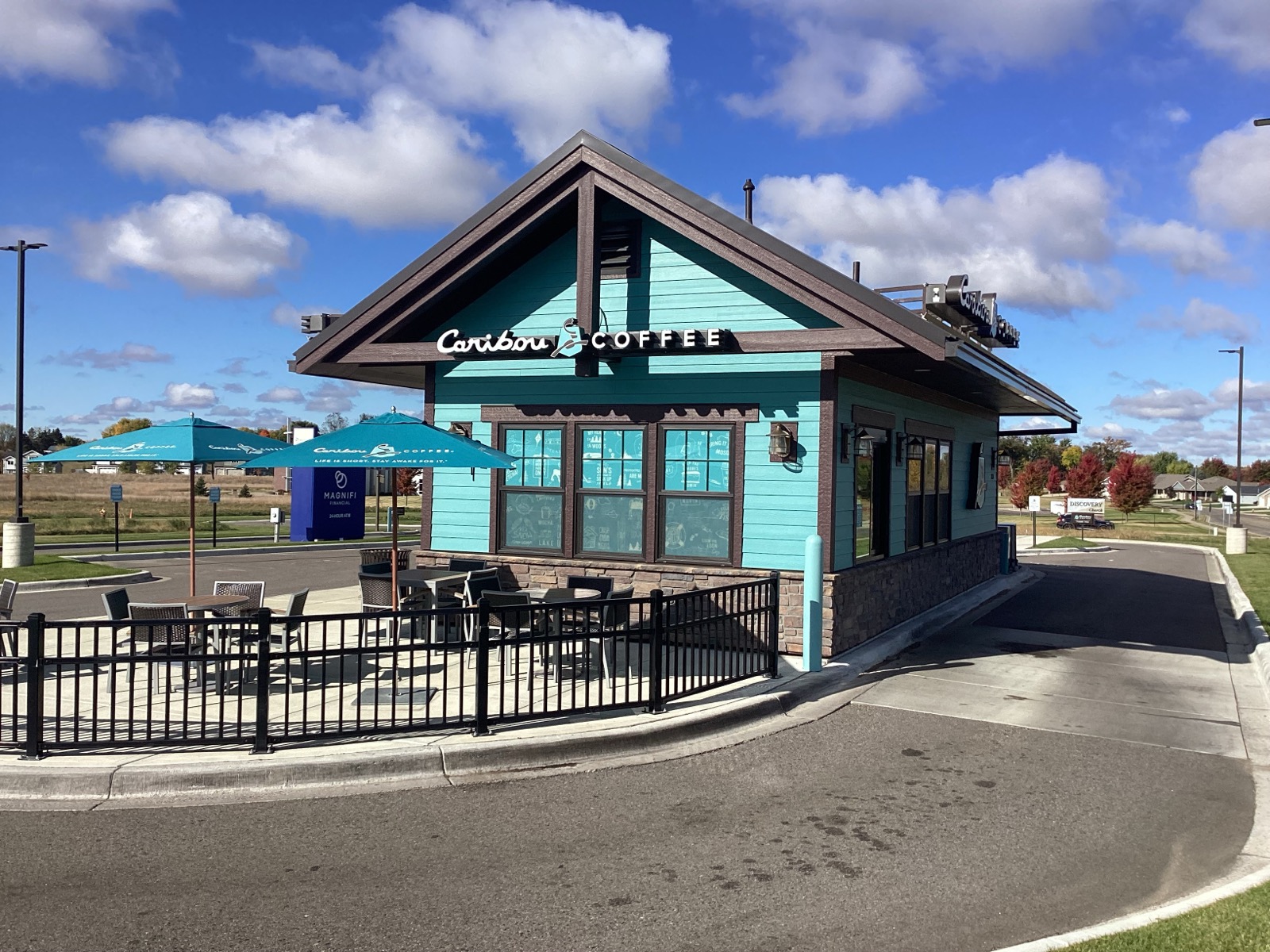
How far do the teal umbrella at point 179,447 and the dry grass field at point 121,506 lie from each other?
25805 millimetres

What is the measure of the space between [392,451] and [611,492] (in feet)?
11.0

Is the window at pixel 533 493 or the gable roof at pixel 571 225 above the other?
the gable roof at pixel 571 225

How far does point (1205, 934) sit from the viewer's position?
457 cm

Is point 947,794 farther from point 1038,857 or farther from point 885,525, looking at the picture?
point 885,525

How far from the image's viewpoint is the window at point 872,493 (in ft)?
41.4

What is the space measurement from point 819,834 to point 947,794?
134 cm

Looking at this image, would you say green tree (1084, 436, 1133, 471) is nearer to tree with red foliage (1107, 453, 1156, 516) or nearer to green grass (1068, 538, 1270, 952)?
tree with red foliage (1107, 453, 1156, 516)

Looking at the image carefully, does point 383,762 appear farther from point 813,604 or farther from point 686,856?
point 813,604

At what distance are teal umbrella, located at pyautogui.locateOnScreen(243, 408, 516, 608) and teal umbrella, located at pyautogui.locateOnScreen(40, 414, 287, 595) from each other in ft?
2.90

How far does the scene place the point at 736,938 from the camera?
4.62 metres

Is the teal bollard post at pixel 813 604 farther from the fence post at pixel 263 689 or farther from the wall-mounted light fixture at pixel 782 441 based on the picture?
the fence post at pixel 263 689

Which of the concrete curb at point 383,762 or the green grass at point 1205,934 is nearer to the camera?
the green grass at point 1205,934

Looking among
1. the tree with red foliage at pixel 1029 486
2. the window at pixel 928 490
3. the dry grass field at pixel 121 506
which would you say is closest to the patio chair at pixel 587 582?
the window at pixel 928 490

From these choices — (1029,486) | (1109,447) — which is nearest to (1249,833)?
(1029,486)
